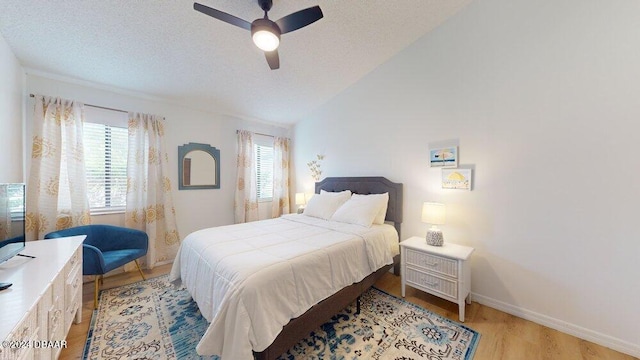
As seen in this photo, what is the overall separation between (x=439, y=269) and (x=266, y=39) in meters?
2.63

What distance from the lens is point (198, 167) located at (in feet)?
12.0

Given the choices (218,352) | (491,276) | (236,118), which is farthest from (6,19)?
(491,276)

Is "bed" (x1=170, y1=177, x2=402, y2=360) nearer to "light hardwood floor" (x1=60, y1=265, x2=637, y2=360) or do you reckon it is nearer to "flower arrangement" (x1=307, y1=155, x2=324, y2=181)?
"light hardwood floor" (x1=60, y1=265, x2=637, y2=360)

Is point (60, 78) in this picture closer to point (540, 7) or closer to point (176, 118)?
point (176, 118)

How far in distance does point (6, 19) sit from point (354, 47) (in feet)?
10.4

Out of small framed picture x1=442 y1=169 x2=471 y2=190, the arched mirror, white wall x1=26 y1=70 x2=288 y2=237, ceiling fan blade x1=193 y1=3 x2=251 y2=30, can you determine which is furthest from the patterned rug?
ceiling fan blade x1=193 y1=3 x2=251 y2=30

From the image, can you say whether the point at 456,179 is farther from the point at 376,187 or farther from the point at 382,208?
the point at 376,187

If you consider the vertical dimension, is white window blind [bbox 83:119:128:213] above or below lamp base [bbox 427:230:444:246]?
above

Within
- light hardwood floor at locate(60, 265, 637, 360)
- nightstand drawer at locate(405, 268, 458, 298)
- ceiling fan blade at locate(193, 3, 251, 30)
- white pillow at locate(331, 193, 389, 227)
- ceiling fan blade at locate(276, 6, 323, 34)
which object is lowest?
light hardwood floor at locate(60, 265, 637, 360)

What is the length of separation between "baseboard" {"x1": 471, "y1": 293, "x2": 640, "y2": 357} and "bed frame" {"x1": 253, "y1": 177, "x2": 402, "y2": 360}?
1007 mm

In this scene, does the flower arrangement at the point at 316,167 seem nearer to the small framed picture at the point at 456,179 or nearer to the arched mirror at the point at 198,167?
the arched mirror at the point at 198,167

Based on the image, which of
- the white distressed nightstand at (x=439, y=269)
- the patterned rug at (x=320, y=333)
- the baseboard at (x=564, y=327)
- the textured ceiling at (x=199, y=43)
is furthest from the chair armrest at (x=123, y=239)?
the baseboard at (x=564, y=327)

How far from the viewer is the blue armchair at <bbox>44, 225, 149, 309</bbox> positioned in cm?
217

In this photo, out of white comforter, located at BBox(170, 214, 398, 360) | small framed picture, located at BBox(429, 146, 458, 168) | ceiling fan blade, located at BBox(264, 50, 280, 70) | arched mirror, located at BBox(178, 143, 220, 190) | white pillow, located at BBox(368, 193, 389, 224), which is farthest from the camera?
arched mirror, located at BBox(178, 143, 220, 190)
